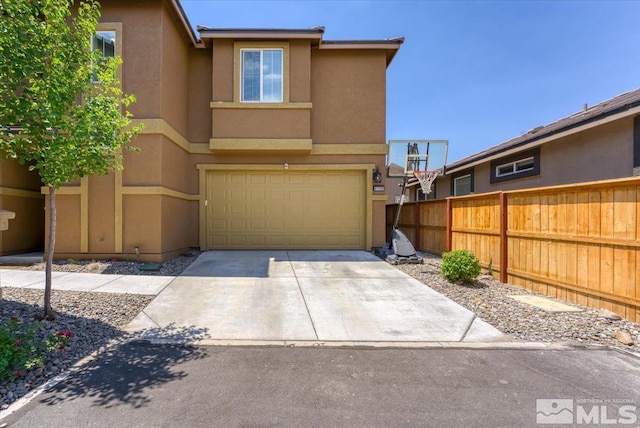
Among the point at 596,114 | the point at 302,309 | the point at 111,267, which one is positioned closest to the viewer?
the point at 302,309

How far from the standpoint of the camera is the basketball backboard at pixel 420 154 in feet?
31.4

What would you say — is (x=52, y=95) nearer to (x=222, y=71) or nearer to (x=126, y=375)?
(x=126, y=375)

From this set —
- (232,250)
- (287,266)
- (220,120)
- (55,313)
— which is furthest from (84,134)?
(232,250)

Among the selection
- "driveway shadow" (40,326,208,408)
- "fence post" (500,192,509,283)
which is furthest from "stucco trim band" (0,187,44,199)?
"fence post" (500,192,509,283)

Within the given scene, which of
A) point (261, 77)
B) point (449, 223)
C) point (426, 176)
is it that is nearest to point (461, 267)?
point (449, 223)

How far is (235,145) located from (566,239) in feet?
27.4

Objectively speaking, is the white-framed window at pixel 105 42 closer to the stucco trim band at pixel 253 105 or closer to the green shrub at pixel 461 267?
the stucco trim band at pixel 253 105

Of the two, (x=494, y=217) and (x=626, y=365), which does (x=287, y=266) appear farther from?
(x=626, y=365)

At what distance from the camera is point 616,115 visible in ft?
22.8

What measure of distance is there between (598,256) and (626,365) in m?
1.99

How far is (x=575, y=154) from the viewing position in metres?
8.62

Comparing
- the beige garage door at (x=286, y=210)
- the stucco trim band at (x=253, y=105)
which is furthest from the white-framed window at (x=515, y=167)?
the stucco trim band at (x=253, y=105)

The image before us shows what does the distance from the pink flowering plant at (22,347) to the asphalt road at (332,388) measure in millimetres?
479

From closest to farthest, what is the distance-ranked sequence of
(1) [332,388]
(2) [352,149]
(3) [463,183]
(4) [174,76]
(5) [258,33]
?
(1) [332,388], (4) [174,76], (5) [258,33], (2) [352,149], (3) [463,183]
